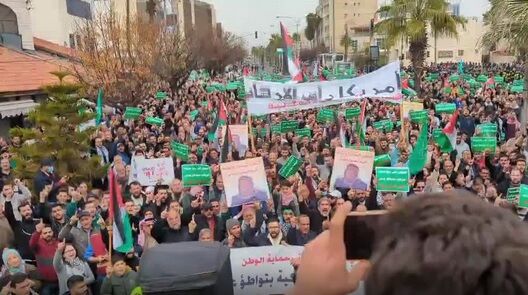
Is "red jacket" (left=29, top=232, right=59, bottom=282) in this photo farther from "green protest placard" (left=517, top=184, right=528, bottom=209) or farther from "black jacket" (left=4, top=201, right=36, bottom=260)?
"green protest placard" (left=517, top=184, right=528, bottom=209)

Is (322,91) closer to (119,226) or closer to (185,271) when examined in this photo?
(119,226)

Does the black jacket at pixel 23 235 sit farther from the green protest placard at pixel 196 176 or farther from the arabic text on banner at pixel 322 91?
the arabic text on banner at pixel 322 91

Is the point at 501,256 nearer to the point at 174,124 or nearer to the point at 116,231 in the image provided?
the point at 116,231

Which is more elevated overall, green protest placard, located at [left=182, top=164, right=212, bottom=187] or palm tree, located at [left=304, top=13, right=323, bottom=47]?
palm tree, located at [left=304, top=13, right=323, bottom=47]

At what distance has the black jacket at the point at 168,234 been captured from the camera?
712 cm

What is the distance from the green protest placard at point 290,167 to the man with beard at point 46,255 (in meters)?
3.95

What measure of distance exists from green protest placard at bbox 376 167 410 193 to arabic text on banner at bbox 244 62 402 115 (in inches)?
137

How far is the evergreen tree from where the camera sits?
11.2 m

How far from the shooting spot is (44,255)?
6.47 m

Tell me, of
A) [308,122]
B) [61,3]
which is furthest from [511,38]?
[61,3]

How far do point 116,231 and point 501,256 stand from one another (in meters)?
6.14

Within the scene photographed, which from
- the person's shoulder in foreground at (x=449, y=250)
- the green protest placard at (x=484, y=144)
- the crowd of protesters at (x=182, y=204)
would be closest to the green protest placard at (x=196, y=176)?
the crowd of protesters at (x=182, y=204)

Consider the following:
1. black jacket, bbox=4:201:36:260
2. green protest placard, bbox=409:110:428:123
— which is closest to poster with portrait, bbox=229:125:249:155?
green protest placard, bbox=409:110:428:123

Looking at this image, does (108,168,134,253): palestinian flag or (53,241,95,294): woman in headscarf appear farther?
(108,168,134,253): palestinian flag
